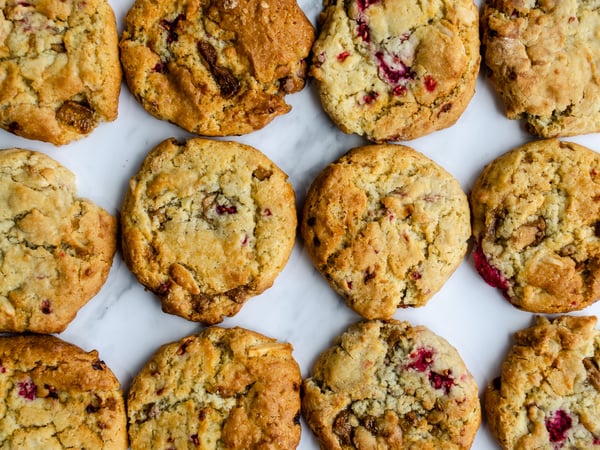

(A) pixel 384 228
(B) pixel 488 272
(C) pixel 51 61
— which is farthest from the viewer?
(B) pixel 488 272

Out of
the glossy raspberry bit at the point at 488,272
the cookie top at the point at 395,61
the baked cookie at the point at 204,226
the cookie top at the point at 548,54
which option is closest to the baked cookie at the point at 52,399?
the baked cookie at the point at 204,226

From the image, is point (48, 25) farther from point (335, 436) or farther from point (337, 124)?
point (335, 436)

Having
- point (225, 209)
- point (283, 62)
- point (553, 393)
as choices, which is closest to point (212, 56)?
point (283, 62)

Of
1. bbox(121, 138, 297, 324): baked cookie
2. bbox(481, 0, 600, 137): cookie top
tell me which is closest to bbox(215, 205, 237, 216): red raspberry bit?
bbox(121, 138, 297, 324): baked cookie

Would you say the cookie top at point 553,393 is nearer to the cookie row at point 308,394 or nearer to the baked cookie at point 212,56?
the cookie row at point 308,394

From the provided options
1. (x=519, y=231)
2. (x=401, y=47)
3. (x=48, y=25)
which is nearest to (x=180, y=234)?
(x=48, y=25)

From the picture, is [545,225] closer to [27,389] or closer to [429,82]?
[429,82]
